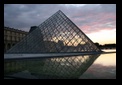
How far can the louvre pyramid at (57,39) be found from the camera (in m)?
22.7

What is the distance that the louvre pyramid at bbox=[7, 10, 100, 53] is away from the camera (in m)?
22.7

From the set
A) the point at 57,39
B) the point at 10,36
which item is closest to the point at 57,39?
the point at 57,39

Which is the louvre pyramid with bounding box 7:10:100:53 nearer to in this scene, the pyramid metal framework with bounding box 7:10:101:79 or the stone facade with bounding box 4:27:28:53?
the pyramid metal framework with bounding box 7:10:101:79

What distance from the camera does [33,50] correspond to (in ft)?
79.2

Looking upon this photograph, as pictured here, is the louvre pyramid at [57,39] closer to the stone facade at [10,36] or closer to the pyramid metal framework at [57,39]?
the pyramid metal framework at [57,39]

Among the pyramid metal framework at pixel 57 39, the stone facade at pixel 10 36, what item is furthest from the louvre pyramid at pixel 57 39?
the stone facade at pixel 10 36

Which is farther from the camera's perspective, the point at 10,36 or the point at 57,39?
the point at 10,36

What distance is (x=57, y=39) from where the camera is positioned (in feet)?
79.0

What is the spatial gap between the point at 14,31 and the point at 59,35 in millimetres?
35004

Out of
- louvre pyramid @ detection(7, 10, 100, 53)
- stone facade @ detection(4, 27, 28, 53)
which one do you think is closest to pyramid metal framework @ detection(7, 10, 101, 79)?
louvre pyramid @ detection(7, 10, 100, 53)

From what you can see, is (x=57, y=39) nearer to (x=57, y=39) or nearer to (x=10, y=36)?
(x=57, y=39)
